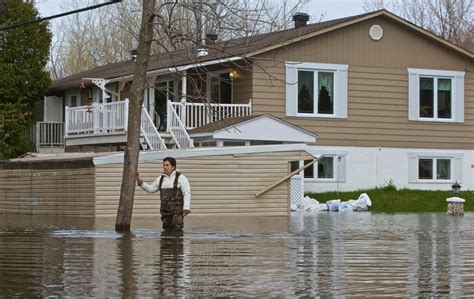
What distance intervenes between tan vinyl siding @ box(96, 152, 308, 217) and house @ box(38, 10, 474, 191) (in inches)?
324

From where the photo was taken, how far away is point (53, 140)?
48031 millimetres

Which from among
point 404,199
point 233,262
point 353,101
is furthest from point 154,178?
point 233,262

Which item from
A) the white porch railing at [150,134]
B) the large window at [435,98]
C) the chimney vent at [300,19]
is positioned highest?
the chimney vent at [300,19]

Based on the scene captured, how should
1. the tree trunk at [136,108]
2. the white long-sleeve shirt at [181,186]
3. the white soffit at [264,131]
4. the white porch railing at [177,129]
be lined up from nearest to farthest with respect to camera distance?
the white long-sleeve shirt at [181,186] < the tree trunk at [136,108] < the white soffit at [264,131] < the white porch railing at [177,129]

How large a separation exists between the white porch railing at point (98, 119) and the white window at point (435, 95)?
34.6 feet

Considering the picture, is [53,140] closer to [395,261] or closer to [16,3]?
[16,3]

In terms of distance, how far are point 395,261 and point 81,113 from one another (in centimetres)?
2896

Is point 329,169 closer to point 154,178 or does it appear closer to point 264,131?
point 264,131

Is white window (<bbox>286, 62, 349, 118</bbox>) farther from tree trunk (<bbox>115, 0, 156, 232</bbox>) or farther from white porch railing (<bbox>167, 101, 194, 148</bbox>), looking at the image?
tree trunk (<bbox>115, 0, 156, 232</bbox>)

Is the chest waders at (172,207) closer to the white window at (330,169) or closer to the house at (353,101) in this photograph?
the house at (353,101)

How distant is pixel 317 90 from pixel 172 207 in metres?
21.1

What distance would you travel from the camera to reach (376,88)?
40.3 meters

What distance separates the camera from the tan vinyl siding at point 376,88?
38.9 meters

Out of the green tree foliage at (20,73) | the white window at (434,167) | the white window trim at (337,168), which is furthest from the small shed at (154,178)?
the green tree foliage at (20,73)
